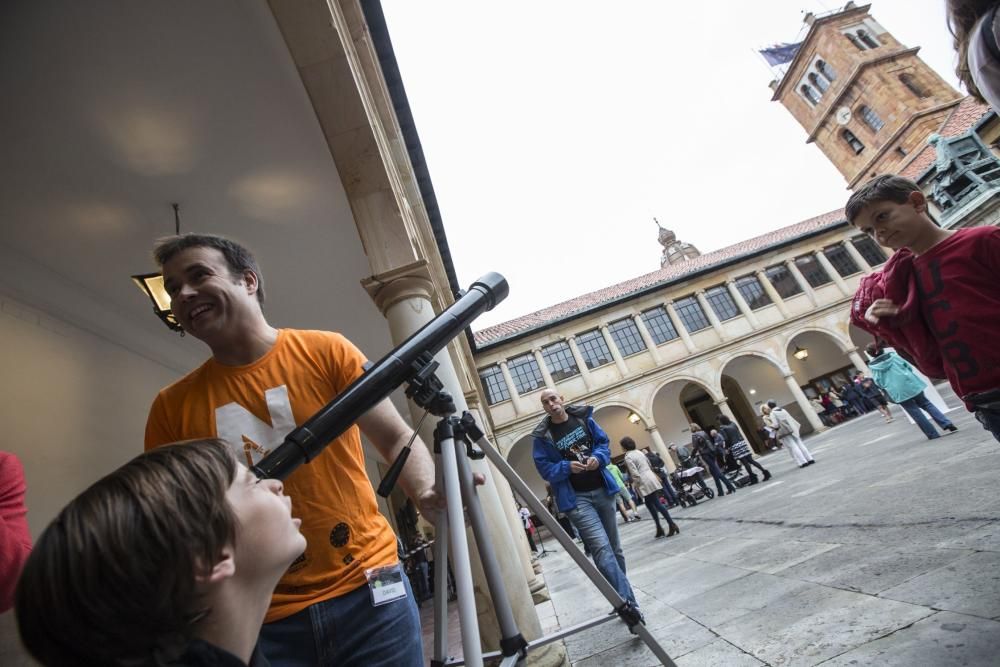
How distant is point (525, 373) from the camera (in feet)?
72.4

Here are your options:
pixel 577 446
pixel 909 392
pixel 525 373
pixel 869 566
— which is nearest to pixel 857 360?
pixel 525 373

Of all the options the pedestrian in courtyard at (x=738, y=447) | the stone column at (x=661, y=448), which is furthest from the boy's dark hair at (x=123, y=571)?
the stone column at (x=661, y=448)

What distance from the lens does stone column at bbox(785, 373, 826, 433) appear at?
65.6ft

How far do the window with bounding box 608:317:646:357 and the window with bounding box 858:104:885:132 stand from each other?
18490 millimetres

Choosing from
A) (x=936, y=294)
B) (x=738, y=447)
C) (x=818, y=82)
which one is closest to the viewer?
(x=936, y=294)

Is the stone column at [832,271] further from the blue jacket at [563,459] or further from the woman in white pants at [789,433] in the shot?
the blue jacket at [563,459]

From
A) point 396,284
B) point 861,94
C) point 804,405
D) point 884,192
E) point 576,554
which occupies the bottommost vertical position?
point 576,554

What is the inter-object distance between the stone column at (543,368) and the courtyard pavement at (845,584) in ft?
53.9

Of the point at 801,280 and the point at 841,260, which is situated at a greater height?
the point at 841,260

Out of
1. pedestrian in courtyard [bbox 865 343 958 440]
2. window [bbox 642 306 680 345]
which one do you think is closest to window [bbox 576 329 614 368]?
window [bbox 642 306 680 345]

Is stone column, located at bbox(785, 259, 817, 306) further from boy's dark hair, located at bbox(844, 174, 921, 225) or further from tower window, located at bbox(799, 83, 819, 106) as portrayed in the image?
boy's dark hair, located at bbox(844, 174, 921, 225)

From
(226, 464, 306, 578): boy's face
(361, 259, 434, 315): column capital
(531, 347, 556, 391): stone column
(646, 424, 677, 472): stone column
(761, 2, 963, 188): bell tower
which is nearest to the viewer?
(226, 464, 306, 578): boy's face

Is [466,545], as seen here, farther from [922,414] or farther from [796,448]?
[796,448]

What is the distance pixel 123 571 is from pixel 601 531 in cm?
325
